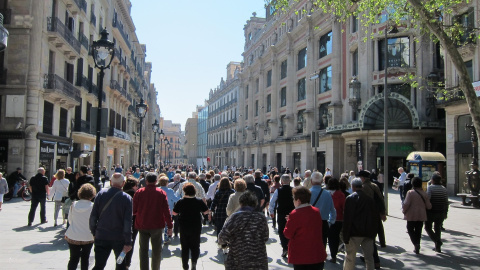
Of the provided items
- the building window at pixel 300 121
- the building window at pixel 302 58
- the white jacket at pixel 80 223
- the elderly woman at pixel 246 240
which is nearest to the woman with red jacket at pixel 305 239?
the elderly woman at pixel 246 240

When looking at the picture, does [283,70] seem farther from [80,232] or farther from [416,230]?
[80,232]

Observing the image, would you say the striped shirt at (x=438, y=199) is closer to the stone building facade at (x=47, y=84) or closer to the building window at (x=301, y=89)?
the stone building facade at (x=47, y=84)

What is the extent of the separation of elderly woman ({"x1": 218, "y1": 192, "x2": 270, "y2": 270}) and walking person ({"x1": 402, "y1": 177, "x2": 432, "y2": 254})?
514 cm

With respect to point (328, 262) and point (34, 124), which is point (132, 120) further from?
point (328, 262)

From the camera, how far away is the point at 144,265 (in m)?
6.57

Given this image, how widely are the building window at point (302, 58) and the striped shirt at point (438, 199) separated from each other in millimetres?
34131

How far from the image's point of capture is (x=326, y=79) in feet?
122

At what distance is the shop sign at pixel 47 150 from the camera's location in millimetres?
21500

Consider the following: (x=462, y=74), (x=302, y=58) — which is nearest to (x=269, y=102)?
(x=302, y=58)

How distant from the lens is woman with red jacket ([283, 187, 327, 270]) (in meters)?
5.13

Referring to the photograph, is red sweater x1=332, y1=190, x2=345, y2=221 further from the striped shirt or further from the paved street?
the striped shirt

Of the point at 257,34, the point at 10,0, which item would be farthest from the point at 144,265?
the point at 257,34

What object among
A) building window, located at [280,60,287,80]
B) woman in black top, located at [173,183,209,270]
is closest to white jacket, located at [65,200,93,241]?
woman in black top, located at [173,183,209,270]

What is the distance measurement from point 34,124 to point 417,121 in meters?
22.9
